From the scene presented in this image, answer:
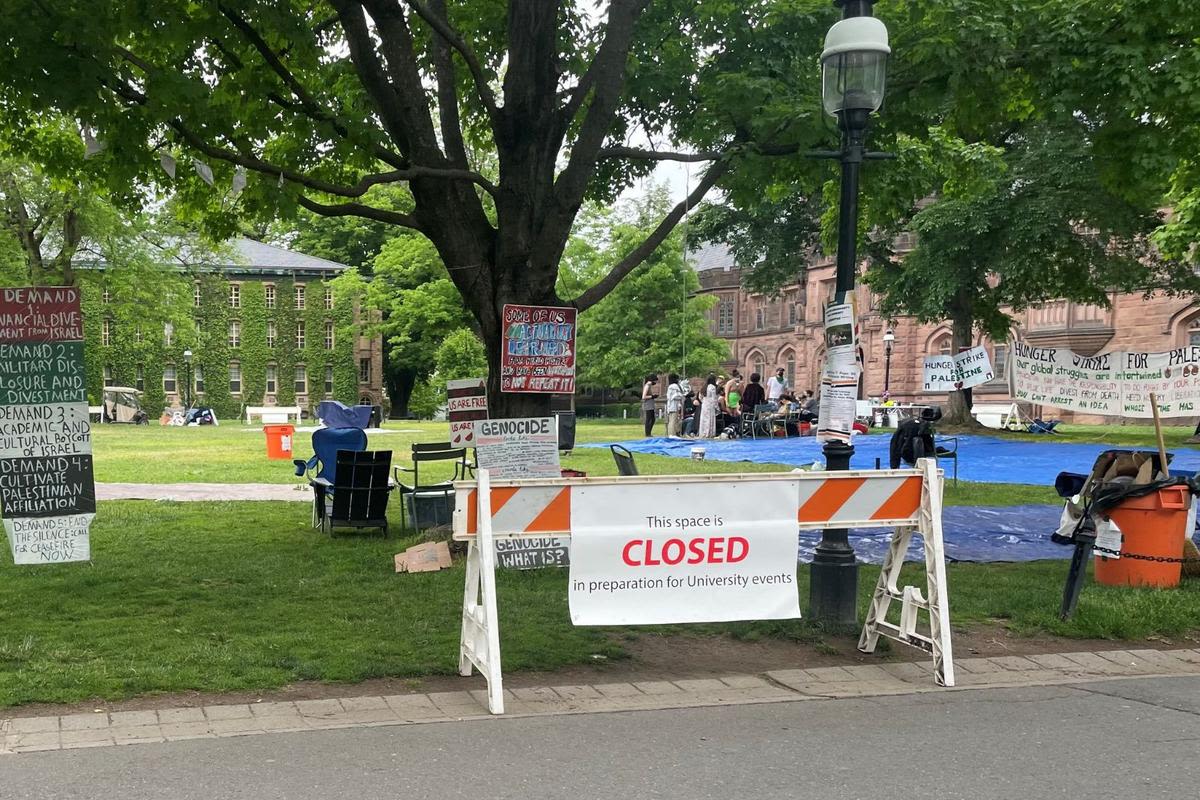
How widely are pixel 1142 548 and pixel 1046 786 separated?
505 centimetres

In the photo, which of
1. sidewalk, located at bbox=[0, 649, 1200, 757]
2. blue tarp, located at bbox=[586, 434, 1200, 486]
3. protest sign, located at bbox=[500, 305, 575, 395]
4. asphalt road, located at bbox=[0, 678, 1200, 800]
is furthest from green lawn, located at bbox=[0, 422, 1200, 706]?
blue tarp, located at bbox=[586, 434, 1200, 486]

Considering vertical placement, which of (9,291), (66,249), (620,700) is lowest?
(620,700)

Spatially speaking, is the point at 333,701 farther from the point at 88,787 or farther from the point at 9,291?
the point at 9,291

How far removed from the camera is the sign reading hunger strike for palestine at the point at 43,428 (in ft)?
28.7

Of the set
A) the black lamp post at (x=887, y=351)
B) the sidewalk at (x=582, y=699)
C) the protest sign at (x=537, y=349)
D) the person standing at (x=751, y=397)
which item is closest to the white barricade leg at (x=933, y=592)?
the sidewalk at (x=582, y=699)

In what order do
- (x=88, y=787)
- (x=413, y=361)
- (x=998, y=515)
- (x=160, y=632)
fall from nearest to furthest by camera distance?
(x=88, y=787)
(x=160, y=632)
(x=998, y=515)
(x=413, y=361)

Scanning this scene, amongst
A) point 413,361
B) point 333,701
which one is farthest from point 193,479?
point 413,361

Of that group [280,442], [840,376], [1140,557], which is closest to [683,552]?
[840,376]

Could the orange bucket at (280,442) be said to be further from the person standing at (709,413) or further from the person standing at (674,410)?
the person standing at (674,410)

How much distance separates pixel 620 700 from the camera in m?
6.18

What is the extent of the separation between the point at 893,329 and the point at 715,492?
197ft

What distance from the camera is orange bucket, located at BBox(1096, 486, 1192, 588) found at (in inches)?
350

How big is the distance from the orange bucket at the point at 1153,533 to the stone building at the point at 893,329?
50.3ft

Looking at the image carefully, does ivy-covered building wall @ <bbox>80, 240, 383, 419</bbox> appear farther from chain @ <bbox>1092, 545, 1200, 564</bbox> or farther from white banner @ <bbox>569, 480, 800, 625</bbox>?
white banner @ <bbox>569, 480, 800, 625</bbox>
